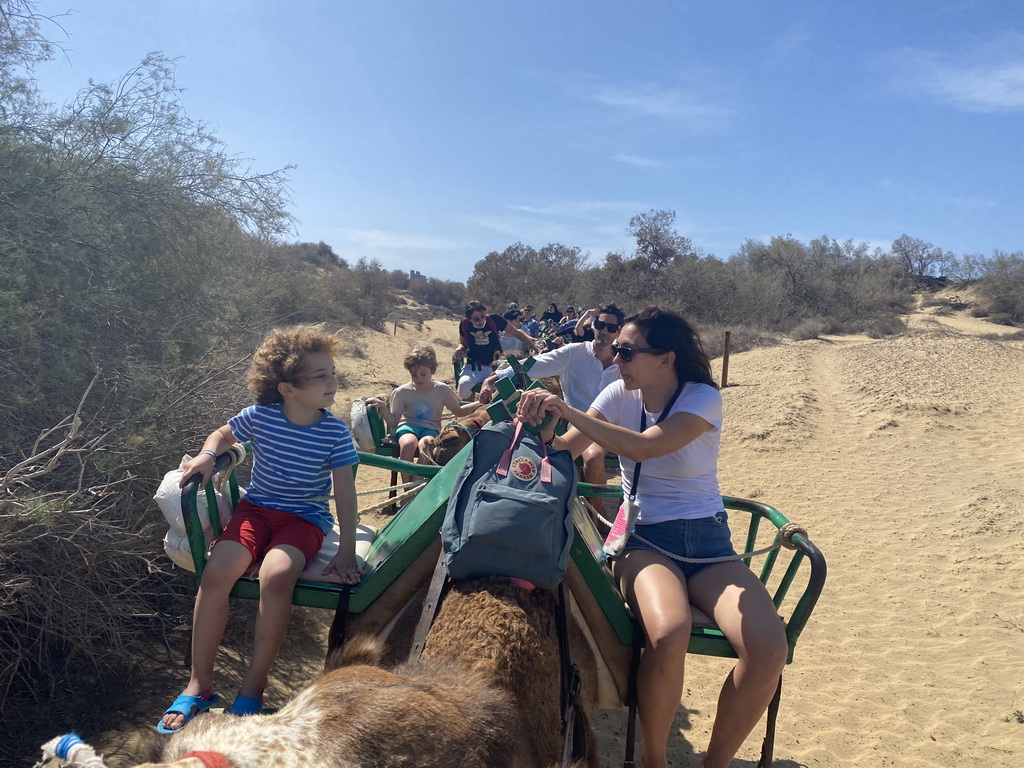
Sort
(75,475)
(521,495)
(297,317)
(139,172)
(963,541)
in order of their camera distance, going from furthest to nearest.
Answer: (297,317) < (963,541) < (139,172) < (75,475) < (521,495)

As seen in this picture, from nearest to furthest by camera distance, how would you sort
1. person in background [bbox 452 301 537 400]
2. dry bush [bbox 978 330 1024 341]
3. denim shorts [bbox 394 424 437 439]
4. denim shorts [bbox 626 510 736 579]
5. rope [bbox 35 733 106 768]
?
rope [bbox 35 733 106 768] < denim shorts [bbox 626 510 736 579] < denim shorts [bbox 394 424 437 439] < person in background [bbox 452 301 537 400] < dry bush [bbox 978 330 1024 341]

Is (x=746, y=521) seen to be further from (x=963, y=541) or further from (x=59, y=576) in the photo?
(x=59, y=576)

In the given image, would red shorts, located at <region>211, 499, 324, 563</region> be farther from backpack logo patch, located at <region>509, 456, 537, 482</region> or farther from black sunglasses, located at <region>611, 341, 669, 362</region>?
black sunglasses, located at <region>611, 341, 669, 362</region>

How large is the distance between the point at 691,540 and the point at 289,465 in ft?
5.54

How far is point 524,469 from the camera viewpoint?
2242mm

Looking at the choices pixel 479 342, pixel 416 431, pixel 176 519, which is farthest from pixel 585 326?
pixel 176 519

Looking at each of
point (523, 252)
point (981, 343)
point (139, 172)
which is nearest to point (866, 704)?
point (139, 172)

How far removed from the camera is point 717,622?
8.25 feet

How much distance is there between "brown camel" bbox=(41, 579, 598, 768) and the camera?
115 cm

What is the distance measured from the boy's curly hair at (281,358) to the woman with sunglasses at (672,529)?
1038mm

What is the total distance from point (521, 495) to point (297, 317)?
19.1m

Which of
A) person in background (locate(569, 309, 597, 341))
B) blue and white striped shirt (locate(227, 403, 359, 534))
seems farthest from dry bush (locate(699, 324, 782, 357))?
blue and white striped shirt (locate(227, 403, 359, 534))

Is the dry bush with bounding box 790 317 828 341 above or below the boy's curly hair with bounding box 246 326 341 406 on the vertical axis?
above

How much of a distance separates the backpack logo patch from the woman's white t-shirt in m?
0.77
